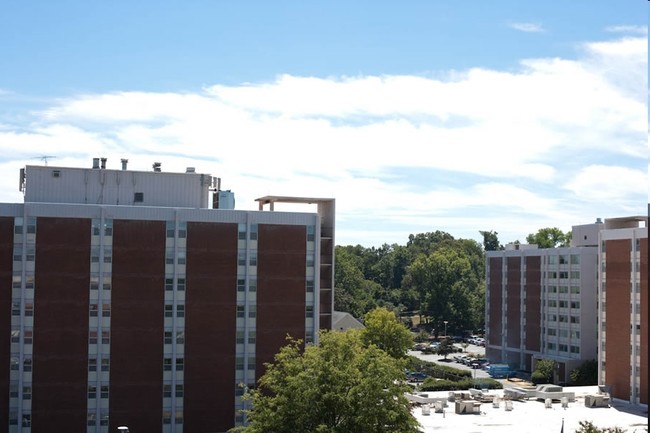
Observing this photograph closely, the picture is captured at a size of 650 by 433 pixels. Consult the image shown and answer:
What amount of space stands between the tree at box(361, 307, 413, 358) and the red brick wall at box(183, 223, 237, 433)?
4227cm

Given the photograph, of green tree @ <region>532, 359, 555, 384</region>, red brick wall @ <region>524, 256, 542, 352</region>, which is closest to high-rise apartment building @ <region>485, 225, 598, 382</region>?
red brick wall @ <region>524, 256, 542, 352</region>

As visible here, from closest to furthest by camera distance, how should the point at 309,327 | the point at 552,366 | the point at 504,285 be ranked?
the point at 309,327 < the point at 552,366 < the point at 504,285

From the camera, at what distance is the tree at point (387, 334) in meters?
113

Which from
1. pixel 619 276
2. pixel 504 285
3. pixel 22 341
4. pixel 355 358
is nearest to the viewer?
pixel 355 358

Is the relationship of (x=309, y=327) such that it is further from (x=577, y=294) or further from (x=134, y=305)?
(x=577, y=294)

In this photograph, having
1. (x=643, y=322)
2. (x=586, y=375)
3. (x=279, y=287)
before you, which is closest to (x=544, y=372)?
(x=586, y=375)

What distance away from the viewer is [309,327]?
247 ft

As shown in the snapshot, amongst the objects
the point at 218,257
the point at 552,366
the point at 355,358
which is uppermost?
the point at 218,257

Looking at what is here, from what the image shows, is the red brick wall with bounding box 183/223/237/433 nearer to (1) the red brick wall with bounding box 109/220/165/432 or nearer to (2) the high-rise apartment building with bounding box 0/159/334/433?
(2) the high-rise apartment building with bounding box 0/159/334/433

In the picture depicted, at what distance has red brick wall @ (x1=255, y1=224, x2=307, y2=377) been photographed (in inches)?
2913

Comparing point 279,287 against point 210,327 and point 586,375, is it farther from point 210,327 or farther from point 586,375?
point 586,375

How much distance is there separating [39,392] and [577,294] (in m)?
76.9

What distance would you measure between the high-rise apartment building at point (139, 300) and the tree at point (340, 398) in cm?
1795

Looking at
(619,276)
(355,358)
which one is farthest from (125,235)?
(619,276)
